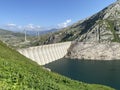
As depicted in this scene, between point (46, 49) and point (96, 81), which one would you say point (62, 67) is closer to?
point (46, 49)

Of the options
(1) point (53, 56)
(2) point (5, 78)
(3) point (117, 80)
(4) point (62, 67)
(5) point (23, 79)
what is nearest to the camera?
(2) point (5, 78)

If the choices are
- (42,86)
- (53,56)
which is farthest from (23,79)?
(53,56)

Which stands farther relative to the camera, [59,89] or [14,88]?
[59,89]

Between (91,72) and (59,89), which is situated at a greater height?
(59,89)

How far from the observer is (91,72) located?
15425 centimetres

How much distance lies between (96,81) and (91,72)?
86.5 feet

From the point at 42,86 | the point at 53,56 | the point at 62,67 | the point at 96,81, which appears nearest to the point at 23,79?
the point at 42,86

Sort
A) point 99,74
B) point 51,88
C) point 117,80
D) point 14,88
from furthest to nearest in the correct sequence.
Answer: point 99,74, point 117,80, point 51,88, point 14,88

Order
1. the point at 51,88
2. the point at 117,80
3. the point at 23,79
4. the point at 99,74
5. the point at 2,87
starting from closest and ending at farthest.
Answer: the point at 2,87, the point at 23,79, the point at 51,88, the point at 117,80, the point at 99,74

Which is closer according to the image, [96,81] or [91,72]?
[96,81]

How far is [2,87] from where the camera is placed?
89.2 feet

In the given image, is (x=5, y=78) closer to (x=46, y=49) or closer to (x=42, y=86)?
(x=42, y=86)

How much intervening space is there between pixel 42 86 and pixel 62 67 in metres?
133

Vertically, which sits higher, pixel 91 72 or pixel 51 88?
pixel 51 88
